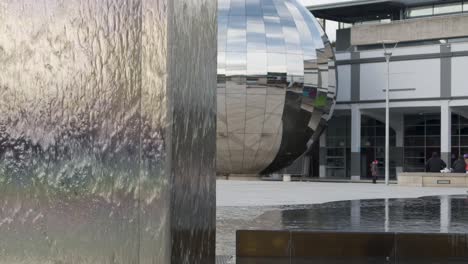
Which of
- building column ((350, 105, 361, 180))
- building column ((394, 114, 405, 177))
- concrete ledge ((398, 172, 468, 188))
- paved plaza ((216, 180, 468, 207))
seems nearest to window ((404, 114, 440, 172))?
building column ((394, 114, 405, 177))

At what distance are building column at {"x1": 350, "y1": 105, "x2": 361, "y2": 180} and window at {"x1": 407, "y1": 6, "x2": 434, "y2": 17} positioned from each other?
1401 cm

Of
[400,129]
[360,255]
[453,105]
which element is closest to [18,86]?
[360,255]

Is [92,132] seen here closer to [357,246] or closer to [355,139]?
[357,246]

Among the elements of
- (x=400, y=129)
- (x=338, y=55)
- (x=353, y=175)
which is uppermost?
(x=338, y=55)

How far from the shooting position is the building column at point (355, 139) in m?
51.4

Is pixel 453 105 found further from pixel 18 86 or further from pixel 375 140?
pixel 18 86

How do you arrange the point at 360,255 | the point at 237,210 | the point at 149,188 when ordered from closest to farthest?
the point at 149,188 < the point at 360,255 < the point at 237,210

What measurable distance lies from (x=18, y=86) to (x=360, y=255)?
576 centimetres

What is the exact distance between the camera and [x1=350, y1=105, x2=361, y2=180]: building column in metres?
51.4

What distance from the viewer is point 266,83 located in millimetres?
39938

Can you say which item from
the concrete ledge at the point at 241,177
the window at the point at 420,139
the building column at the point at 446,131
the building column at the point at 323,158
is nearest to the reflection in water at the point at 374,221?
the concrete ledge at the point at 241,177

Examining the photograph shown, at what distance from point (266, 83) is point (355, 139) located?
13.9 meters

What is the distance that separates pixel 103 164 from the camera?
2184 millimetres

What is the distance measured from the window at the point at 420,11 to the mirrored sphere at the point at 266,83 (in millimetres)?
22147
